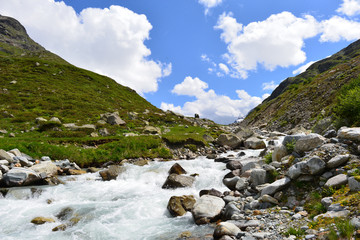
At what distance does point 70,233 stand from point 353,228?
37.0 ft

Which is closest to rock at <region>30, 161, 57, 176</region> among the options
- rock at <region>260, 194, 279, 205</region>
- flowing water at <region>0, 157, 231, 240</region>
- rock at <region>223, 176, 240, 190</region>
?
flowing water at <region>0, 157, 231, 240</region>

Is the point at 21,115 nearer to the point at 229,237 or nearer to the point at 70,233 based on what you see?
the point at 70,233

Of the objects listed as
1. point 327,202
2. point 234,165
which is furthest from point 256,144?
point 327,202

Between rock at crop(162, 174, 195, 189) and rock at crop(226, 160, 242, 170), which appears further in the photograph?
rock at crop(226, 160, 242, 170)

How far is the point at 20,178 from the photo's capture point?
592 inches

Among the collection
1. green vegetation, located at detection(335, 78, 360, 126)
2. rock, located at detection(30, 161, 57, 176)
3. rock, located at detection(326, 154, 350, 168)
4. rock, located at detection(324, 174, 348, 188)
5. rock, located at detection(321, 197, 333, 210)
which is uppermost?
green vegetation, located at detection(335, 78, 360, 126)

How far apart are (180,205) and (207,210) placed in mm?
1830

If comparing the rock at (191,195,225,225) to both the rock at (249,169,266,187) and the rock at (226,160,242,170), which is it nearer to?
the rock at (249,169,266,187)

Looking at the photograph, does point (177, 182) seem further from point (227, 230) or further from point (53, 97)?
point (53, 97)

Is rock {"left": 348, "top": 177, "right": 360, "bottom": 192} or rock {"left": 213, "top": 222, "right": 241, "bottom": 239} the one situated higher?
rock {"left": 348, "top": 177, "right": 360, "bottom": 192}

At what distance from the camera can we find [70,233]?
9516 mm

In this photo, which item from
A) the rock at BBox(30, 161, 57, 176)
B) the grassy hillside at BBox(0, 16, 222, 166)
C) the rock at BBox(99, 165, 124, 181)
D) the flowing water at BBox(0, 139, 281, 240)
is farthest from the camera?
the grassy hillside at BBox(0, 16, 222, 166)

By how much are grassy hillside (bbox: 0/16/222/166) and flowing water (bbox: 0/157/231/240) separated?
7.37 metres

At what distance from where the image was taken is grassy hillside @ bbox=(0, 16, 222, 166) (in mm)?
23812
